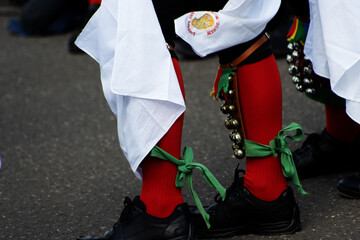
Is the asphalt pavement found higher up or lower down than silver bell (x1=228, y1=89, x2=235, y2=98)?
lower down

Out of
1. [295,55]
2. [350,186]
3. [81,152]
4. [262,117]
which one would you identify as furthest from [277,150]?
[81,152]

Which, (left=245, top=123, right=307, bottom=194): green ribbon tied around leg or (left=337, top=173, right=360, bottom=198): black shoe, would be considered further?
(left=337, top=173, right=360, bottom=198): black shoe

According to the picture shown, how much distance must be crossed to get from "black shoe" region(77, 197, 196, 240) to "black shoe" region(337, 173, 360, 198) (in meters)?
0.52

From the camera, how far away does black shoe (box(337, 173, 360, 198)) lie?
1.76 meters

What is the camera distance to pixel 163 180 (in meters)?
1.48

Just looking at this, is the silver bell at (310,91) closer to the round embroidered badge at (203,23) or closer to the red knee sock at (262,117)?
the red knee sock at (262,117)

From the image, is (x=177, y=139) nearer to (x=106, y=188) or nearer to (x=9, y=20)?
(x=106, y=188)

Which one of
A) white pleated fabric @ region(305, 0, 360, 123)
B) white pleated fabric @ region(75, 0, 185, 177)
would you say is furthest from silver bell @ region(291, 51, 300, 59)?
white pleated fabric @ region(75, 0, 185, 177)

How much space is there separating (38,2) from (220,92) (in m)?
3.23

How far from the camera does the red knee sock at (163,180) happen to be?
57.6 inches

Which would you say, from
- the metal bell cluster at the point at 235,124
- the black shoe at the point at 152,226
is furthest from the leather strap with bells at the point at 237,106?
the black shoe at the point at 152,226

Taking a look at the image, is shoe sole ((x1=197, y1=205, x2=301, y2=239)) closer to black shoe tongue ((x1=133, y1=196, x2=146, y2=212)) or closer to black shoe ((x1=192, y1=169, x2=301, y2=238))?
black shoe ((x1=192, y1=169, x2=301, y2=238))

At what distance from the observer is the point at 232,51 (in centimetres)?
151

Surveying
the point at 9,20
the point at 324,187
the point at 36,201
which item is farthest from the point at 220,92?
the point at 9,20
